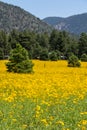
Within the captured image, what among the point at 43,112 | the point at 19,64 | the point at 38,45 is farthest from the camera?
the point at 38,45

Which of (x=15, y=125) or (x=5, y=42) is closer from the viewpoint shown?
(x=15, y=125)

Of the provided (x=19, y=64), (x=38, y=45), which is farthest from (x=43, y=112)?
(x=38, y=45)

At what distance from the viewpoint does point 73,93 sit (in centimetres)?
1520

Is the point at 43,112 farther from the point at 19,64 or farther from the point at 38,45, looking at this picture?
the point at 38,45

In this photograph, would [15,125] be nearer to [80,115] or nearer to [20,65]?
[80,115]

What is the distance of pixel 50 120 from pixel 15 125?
1.12 m

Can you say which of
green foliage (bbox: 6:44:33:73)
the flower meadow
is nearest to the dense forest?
green foliage (bbox: 6:44:33:73)

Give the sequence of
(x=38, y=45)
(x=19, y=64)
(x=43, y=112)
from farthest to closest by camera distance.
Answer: (x=38, y=45) < (x=19, y=64) < (x=43, y=112)

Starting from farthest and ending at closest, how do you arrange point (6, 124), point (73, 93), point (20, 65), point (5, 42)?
point (5, 42)
point (20, 65)
point (73, 93)
point (6, 124)

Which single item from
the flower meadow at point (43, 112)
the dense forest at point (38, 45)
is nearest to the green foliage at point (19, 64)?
the flower meadow at point (43, 112)

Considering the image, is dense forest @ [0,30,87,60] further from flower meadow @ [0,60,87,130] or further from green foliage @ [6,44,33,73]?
flower meadow @ [0,60,87,130]

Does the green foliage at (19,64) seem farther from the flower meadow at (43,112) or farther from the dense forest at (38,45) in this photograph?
the dense forest at (38,45)

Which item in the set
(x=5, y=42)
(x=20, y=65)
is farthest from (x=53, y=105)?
(x=5, y=42)

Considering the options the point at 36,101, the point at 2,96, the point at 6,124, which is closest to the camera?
the point at 6,124
